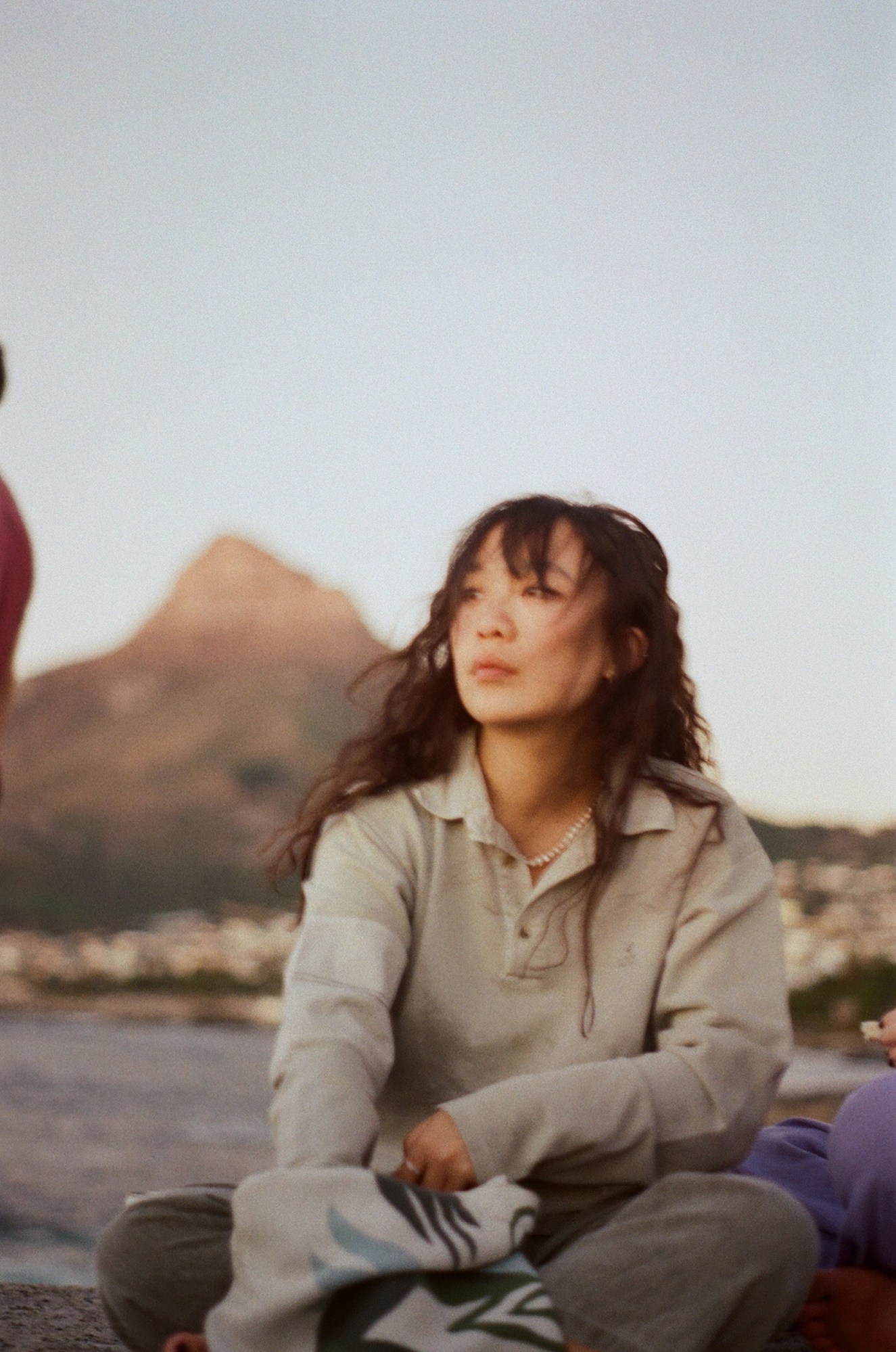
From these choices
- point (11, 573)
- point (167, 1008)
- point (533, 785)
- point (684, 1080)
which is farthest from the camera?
point (167, 1008)

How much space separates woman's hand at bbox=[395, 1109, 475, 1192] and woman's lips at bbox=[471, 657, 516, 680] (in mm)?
428

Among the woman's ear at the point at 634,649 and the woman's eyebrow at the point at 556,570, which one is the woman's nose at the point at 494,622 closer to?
the woman's eyebrow at the point at 556,570

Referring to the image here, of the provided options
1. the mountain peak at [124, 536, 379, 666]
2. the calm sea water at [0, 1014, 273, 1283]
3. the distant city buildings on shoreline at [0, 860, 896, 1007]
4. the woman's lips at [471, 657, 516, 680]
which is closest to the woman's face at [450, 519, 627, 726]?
the woman's lips at [471, 657, 516, 680]

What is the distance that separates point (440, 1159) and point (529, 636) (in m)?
0.51

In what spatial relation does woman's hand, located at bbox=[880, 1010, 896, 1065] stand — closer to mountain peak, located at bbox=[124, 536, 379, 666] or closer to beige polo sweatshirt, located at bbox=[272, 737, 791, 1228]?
beige polo sweatshirt, located at bbox=[272, 737, 791, 1228]

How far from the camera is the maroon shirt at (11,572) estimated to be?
186 cm

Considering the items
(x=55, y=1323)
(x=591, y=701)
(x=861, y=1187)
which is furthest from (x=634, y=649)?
(x=55, y=1323)

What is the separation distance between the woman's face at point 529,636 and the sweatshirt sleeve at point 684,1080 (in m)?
0.23

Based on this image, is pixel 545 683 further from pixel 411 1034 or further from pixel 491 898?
pixel 411 1034

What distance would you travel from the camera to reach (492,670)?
1520 millimetres

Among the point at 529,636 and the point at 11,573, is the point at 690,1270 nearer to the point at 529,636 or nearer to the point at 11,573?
the point at 529,636

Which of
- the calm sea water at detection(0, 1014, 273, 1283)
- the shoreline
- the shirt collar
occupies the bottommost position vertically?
the shoreline

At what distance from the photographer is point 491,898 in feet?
4.97

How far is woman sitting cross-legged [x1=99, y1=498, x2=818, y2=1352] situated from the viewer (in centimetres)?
127
